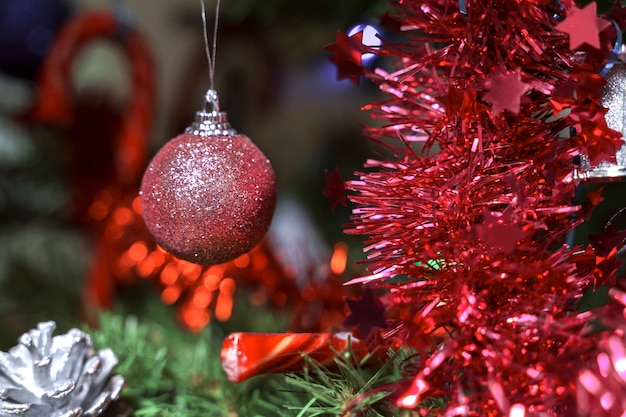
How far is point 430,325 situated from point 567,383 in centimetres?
7

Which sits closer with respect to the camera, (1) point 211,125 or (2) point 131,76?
(1) point 211,125

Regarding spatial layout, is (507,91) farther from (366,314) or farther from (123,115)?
(123,115)

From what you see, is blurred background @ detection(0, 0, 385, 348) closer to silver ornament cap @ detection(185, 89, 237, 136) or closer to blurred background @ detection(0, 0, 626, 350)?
blurred background @ detection(0, 0, 626, 350)

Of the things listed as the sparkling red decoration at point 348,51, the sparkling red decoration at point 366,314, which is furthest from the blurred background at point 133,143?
the sparkling red decoration at point 366,314

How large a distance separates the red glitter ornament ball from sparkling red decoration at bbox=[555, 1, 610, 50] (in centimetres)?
17

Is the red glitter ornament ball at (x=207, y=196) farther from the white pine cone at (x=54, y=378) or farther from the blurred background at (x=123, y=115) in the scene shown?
the blurred background at (x=123, y=115)

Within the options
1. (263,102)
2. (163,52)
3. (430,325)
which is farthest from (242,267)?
(163,52)

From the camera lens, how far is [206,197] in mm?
343

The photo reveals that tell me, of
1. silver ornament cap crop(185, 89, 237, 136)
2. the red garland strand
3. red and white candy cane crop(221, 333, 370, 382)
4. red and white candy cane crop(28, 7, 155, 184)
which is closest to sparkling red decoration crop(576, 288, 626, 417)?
the red garland strand

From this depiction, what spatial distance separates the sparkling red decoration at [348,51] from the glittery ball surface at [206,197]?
0.07 meters

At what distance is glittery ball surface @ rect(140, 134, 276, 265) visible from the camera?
0.34 metres

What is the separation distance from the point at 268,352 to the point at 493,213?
0.46 feet

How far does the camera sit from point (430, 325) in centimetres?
32

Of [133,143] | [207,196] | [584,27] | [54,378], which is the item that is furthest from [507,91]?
[133,143]
